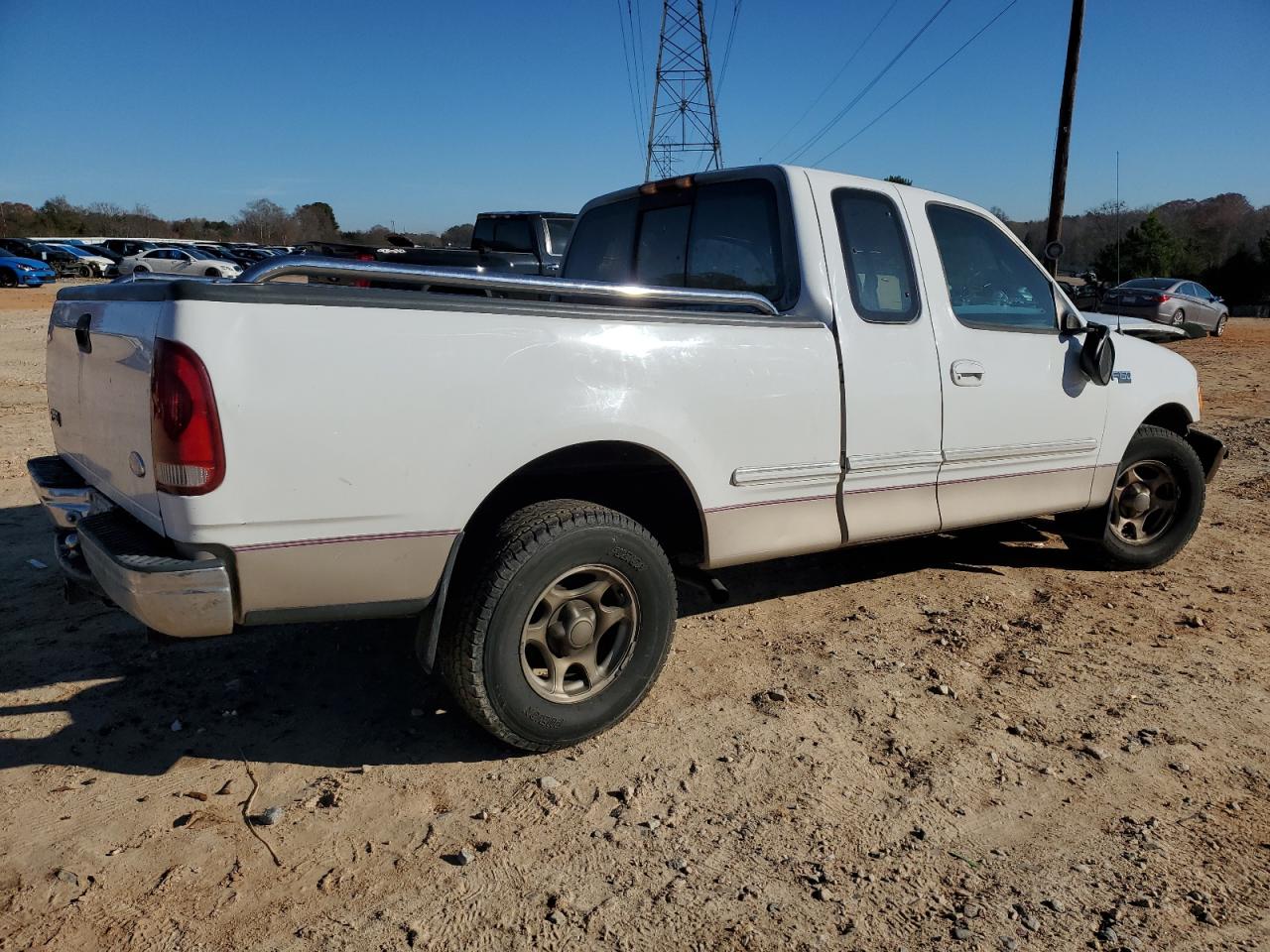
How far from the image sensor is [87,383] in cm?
315

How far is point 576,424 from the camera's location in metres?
3.06

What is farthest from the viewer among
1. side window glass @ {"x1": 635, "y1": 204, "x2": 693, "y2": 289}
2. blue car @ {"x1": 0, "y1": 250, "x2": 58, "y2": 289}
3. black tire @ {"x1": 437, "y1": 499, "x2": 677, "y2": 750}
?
blue car @ {"x1": 0, "y1": 250, "x2": 58, "y2": 289}

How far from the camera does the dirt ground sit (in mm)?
2426

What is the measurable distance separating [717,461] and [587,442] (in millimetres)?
573

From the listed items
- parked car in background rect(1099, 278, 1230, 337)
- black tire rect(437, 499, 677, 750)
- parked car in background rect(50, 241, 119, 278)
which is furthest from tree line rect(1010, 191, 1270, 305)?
parked car in background rect(50, 241, 119, 278)

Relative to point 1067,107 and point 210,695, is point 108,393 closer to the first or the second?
point 210,695

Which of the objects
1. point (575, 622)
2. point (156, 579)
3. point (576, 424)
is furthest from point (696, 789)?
point (156, 579)

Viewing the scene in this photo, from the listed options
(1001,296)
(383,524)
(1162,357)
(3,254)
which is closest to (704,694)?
(383,524)

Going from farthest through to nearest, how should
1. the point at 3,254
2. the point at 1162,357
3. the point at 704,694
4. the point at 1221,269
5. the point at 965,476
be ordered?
1. the point at 1221,269
2. the point at 3,254
3. the point at 1162,357
4. the point at 965,476
5. the point at 704,694

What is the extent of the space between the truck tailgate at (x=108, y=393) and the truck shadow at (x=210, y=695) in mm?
891

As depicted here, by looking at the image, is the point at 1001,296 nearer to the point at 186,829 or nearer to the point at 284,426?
the point at 284,426

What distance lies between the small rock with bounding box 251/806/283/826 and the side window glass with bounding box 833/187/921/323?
287 cm

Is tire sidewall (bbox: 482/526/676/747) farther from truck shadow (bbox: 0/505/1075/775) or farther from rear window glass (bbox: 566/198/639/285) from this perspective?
rear window glass (bbox: 566/198/639/285)

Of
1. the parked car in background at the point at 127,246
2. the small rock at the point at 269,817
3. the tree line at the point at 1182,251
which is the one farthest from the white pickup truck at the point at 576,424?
the parked car in background at the point at 127,246
